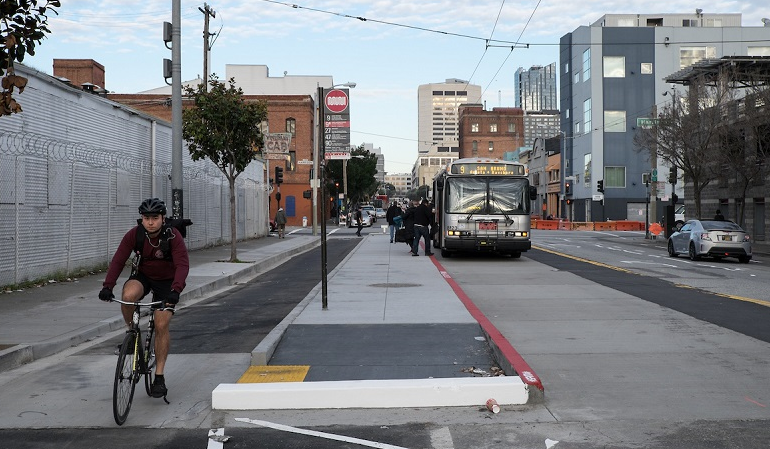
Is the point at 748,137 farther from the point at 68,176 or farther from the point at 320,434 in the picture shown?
the point at 320,434

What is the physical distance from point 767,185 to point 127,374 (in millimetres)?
36375

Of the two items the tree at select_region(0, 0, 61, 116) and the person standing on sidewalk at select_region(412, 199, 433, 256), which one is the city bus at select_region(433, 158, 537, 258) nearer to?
the person standing on sidewalk at select_region(412, 199, 433, 256)

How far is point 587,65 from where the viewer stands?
227 feet

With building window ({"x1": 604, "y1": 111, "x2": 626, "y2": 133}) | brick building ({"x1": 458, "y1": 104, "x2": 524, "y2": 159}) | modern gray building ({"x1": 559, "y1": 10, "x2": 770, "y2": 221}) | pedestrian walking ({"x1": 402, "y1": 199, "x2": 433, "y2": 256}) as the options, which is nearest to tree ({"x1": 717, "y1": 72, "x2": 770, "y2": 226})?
pedestrian walking ({"x1": 402, "y1": 199, "x2": 433, "y2": 256})

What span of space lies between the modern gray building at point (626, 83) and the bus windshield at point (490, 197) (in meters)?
45.0

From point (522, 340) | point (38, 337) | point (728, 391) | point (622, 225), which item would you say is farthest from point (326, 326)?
point (622, 225)

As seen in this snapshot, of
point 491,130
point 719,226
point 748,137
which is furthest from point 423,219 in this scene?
point 491,130

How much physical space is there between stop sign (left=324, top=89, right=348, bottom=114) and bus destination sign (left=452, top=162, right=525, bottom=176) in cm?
1195

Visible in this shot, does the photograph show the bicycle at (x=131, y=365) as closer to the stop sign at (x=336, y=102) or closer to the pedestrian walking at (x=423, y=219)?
the stop sign at (x=336, y=102)

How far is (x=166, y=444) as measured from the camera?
5621mm

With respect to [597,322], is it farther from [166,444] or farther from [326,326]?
[166,444]

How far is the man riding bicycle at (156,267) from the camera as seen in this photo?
652 cm

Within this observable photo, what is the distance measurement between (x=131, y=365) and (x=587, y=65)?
222ft

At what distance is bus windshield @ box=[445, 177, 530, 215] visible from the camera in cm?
2355
